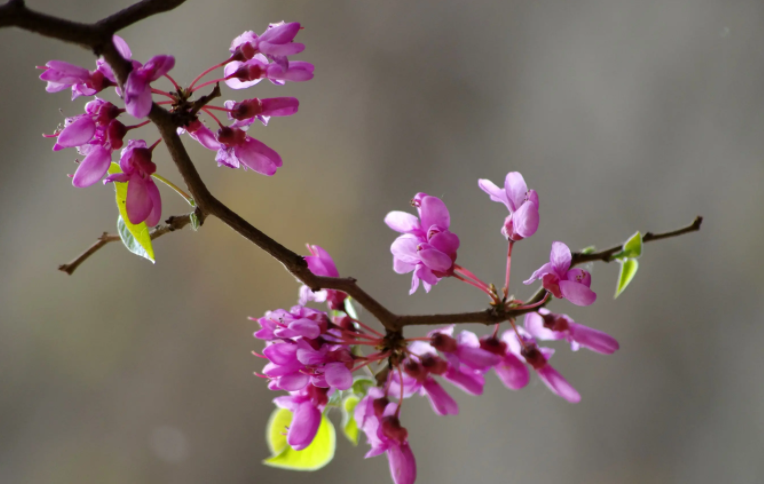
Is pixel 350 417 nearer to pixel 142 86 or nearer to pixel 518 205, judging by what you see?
pixel 518 205

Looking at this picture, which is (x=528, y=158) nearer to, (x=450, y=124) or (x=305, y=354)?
(x=450, y=124)

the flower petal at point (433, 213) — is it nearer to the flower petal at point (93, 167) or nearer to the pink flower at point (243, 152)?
the pink flower at point (243, 152)

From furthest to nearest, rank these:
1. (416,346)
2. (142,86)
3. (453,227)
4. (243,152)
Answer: (453,227) → (416,346) → (243,152) → (142,86)

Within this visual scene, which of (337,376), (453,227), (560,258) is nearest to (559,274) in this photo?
(560,258)

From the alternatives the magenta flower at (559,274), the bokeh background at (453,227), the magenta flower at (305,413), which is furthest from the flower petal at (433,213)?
the bokeh background at (453,227)

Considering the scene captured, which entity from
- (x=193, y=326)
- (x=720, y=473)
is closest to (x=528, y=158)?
(x=720, y=473)
